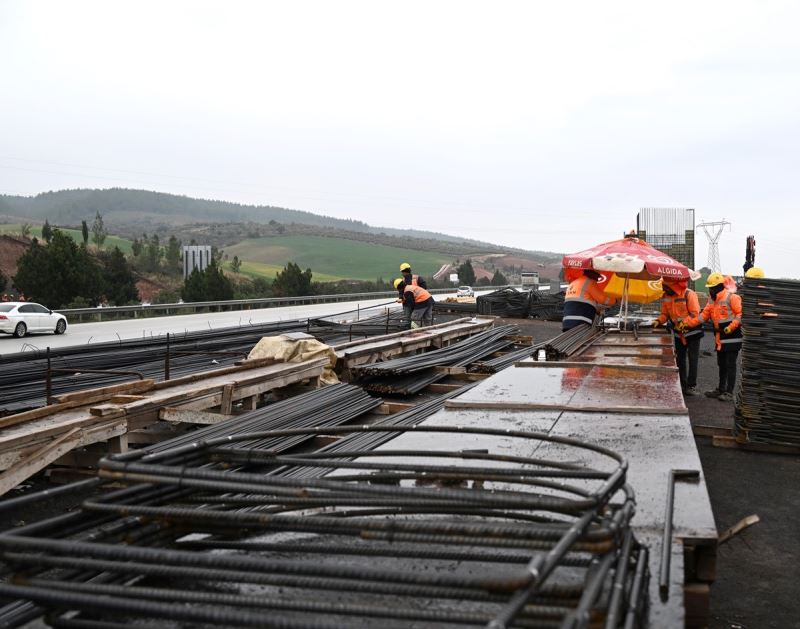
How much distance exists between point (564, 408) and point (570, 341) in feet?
20.2

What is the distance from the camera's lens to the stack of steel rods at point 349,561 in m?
2.32

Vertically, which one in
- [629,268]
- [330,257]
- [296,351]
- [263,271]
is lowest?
[296,351]

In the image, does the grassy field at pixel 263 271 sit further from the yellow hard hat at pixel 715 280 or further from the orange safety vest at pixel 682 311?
the yellow hard hat at pixel 715 280

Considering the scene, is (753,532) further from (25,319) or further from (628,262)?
(25,319)

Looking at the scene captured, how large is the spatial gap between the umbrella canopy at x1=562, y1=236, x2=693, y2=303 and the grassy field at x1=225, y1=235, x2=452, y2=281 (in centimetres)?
6782

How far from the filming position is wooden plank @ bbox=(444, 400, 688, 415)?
661 centimetres

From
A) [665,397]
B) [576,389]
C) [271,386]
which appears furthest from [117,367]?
[665,397]

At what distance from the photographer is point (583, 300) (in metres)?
14.9

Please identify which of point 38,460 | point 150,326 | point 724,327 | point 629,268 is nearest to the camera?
point 38,460

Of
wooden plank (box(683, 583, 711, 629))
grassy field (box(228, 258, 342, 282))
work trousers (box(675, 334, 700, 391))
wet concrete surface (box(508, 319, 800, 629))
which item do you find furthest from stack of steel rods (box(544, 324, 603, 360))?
grassy field (box(228, 258, 342, 282))

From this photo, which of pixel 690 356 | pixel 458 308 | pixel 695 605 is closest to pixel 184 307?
pixel 458 308

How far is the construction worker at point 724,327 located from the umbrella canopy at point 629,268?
20.9 inches

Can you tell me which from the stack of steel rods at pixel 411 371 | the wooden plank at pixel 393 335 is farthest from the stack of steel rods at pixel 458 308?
the stack of steel rods at pixel 411 371

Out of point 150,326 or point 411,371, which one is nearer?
point 411,371
